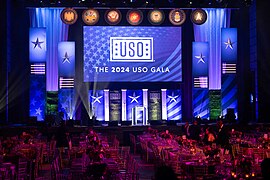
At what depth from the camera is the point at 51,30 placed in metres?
24.5

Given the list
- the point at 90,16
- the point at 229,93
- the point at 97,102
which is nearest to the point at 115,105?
the point at 97,102

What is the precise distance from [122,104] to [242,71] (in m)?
6.13

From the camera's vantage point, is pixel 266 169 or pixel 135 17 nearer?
pixel 266 169

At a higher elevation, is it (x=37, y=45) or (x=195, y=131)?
(x=37, y=45)

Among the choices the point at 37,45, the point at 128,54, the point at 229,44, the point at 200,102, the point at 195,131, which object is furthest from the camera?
the point at 229,44

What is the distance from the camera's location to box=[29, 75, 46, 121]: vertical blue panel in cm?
2416

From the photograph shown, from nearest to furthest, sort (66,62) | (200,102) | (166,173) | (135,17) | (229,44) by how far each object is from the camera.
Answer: (166,173), (135,17), (66,62), (200,102), (229,44)

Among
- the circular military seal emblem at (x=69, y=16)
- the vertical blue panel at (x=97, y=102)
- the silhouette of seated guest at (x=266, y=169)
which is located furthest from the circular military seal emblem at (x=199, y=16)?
the silhouette of seated guest at (x=266, y=169)

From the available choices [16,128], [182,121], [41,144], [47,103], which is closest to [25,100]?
[47,103]

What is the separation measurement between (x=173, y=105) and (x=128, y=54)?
10.9 feet

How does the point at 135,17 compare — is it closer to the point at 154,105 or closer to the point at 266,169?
the point at 154,105

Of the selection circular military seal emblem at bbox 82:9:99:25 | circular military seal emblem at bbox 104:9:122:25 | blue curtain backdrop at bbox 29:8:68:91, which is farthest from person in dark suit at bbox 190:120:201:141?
blue curtain backdrop at bbox 29:8:68:91

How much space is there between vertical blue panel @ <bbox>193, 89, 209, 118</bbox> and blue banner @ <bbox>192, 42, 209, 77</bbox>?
833mm

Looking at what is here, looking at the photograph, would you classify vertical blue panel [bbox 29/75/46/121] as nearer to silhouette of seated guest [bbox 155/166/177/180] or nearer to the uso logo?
the uso logo
